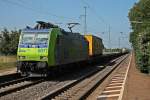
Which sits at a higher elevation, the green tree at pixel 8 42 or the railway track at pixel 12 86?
the green tree at pixel 8 42

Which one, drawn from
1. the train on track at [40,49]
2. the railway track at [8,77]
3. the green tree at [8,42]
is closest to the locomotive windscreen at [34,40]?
the train on track at [40,49]

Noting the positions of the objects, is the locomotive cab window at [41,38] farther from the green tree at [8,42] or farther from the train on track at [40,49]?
the green tree at [8,42]

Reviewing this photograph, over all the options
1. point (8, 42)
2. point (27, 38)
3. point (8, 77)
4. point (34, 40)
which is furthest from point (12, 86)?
point (8, 42)

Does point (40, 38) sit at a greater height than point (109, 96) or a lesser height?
greater

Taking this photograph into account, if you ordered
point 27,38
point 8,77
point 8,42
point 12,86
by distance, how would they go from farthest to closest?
point 8,42, point 27,38, point 8,77, point 12,86

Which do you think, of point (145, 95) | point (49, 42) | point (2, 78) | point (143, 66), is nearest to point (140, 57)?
point (143, 66)

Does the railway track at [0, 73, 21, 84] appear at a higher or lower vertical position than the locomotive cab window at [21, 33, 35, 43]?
lower

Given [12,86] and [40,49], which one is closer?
[12,86]

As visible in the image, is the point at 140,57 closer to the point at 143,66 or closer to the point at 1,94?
the point at 143,66

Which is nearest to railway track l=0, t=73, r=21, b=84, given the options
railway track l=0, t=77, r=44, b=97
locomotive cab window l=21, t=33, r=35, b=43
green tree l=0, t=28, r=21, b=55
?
railway track l=0, t=77, r=44, b=97

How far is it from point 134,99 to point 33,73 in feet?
32.8

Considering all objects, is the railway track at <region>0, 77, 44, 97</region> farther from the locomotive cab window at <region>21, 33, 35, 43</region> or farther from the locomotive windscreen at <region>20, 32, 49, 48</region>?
the locomotive cab window at <region>21, 33, 35, 43</region>

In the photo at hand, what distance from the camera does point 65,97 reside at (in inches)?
683

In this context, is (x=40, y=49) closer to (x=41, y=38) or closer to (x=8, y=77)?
(x=41, y=38)
